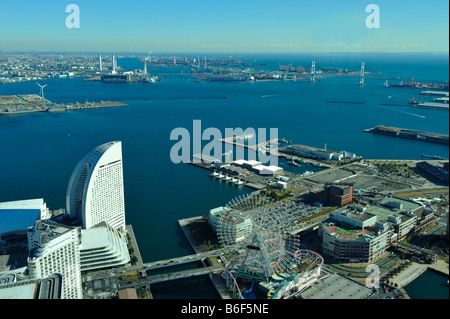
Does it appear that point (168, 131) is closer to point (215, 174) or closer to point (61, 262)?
point (215, 174)

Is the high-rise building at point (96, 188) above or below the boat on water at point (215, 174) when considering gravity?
above

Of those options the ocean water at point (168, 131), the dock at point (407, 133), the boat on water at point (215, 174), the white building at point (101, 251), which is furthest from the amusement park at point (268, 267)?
the dock at point (407, 133)

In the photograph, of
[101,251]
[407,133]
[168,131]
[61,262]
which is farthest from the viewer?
[168,131]

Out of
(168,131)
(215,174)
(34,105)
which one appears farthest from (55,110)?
(215,174)

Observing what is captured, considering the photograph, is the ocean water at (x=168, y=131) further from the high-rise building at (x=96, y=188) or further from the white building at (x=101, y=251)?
the high-rise building at (x=96, y=188)

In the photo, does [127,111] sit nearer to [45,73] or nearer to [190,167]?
[190,167]

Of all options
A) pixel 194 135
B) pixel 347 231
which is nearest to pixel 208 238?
pixel 347 231
